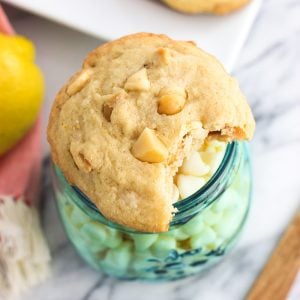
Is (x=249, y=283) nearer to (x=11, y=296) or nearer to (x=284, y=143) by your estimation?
(x=284, y=143)

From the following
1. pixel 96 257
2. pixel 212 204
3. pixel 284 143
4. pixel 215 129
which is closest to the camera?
pixel 215 129

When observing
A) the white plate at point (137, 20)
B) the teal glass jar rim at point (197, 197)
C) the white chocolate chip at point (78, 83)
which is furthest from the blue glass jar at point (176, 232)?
the white plate at point (137, 20)

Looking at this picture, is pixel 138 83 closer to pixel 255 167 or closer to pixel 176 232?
pixel 176 232

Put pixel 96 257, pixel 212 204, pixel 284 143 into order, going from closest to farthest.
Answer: pixel 212 204 < pixel 96 257 < pixel 284 143

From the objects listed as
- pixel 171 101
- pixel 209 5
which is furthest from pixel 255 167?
pixel 171 101

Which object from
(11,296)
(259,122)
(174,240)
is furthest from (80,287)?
(259,122)

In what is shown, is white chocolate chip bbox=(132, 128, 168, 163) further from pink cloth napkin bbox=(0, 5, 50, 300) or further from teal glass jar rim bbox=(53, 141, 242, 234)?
pink cloth napkin bbox=(0, 5, 50, 300)
